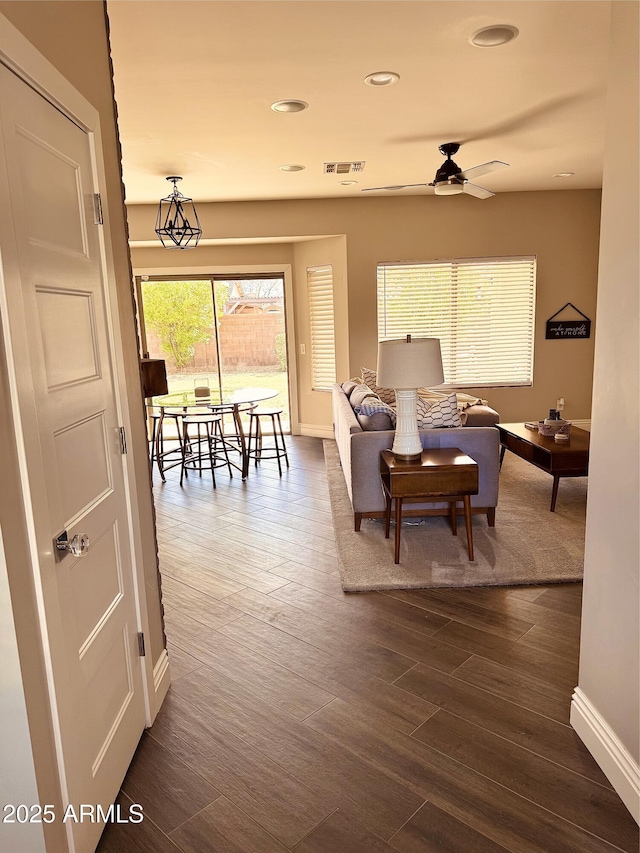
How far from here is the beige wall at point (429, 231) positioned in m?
6.96

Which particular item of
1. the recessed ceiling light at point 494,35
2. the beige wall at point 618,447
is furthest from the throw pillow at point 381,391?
the beige wall at point 618,447

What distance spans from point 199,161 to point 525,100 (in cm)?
265

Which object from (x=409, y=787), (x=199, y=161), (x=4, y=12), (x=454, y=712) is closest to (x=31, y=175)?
(x=4, y=12)

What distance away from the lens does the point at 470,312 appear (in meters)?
7.36

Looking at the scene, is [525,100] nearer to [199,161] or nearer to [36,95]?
[199,161]

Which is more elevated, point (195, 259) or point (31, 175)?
point (195, 259)

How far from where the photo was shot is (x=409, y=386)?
3.60 metres

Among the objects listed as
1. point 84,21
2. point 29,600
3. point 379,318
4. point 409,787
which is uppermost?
point 84,21

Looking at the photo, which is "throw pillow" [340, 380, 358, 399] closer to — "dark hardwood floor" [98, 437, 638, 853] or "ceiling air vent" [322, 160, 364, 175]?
"ceiling air vent" [322, 160, 364, 175]

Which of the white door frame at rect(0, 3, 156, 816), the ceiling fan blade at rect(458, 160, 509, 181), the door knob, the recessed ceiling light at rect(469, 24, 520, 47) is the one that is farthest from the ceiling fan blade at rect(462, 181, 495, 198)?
the door knob

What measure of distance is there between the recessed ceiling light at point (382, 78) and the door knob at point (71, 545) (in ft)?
9.72

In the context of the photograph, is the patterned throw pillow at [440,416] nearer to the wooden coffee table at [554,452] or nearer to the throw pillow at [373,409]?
the throw pillow at [373,409]

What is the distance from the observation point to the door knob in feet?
5.16

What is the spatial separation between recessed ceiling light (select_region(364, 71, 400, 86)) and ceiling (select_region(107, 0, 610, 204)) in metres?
0.05
